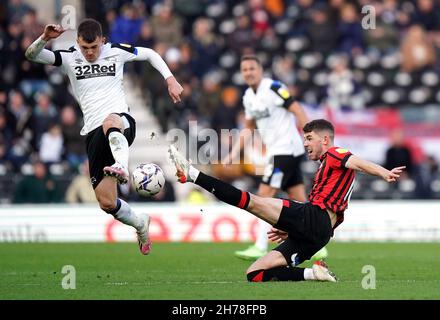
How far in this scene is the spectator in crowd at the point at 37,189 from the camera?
20161mm

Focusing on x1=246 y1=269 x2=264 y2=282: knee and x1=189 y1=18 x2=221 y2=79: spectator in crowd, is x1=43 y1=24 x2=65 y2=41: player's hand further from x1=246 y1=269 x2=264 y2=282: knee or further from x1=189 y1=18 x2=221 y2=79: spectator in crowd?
x1=189 y1=18 x2=221 y2=79: spectator in crowd

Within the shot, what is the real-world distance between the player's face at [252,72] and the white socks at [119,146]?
3604mm

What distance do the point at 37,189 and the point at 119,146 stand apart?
9.63 metres

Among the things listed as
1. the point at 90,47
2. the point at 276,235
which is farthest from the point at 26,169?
the point at 276,235

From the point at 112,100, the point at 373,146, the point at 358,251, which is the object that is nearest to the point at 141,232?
the point at 112,100

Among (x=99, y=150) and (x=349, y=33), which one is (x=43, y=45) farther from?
(x=349, y=33)

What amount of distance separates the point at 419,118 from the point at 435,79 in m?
2.22

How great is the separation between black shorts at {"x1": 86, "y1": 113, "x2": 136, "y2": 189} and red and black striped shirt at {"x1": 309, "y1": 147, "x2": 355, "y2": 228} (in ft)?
7.60

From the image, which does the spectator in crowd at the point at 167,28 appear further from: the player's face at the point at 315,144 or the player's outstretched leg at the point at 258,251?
the player's face at the point at 315,144

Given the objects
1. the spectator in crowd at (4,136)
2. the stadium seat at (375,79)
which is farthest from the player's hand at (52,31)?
the stadium seat at (375,79)

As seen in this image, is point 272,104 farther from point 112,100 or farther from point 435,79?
point 435,79

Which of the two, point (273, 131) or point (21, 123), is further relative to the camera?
point (21, 123)

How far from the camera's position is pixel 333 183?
1031cm

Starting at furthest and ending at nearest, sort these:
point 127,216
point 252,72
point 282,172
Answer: point 282,172, point 252,72, point 127,216
